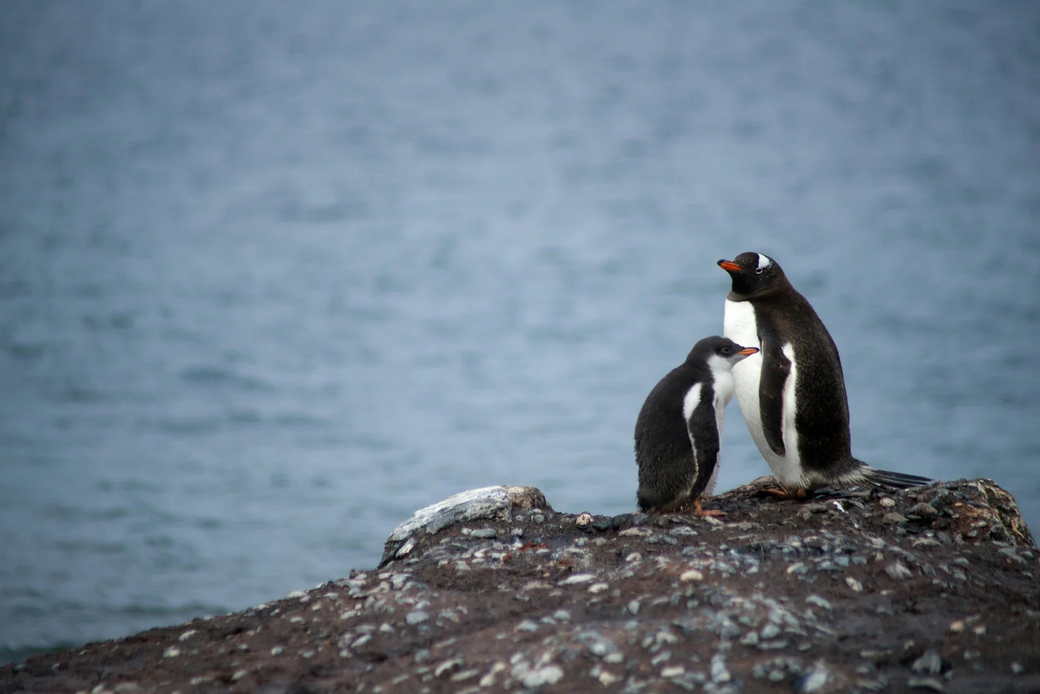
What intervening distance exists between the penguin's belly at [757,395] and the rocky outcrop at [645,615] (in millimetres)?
404

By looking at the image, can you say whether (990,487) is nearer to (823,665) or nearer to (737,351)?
(737,351)

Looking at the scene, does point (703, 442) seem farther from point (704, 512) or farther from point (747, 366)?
point (747, 366)

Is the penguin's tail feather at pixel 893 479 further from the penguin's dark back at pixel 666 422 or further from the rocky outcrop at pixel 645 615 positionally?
the penguin's dark back at pixel 666 422

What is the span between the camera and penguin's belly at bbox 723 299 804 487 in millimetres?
5406

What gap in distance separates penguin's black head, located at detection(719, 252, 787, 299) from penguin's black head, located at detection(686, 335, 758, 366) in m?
0.35

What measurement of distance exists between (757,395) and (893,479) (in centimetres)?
76

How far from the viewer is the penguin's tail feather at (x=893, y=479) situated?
5.40 meters

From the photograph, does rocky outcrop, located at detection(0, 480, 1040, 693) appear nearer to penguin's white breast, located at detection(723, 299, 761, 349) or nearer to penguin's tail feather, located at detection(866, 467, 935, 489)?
penguin's tail feather, located at detection(866, 467, 935, 489)

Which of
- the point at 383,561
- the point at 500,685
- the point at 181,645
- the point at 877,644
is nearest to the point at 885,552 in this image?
the point at 877,644

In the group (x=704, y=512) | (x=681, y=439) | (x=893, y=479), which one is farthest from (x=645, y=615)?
(x=893, y=479)

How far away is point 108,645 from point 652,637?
7.03 ft

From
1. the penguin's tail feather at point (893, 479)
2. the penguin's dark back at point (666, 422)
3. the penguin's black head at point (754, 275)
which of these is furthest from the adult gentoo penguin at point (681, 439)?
the penguin's tail feather at point (893, 479)

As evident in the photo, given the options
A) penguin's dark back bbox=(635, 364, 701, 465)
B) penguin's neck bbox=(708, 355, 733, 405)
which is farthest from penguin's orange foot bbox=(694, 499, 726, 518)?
penguin's neck bbox=(708, 355, 733, 405)

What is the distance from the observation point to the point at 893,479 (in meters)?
5.43
